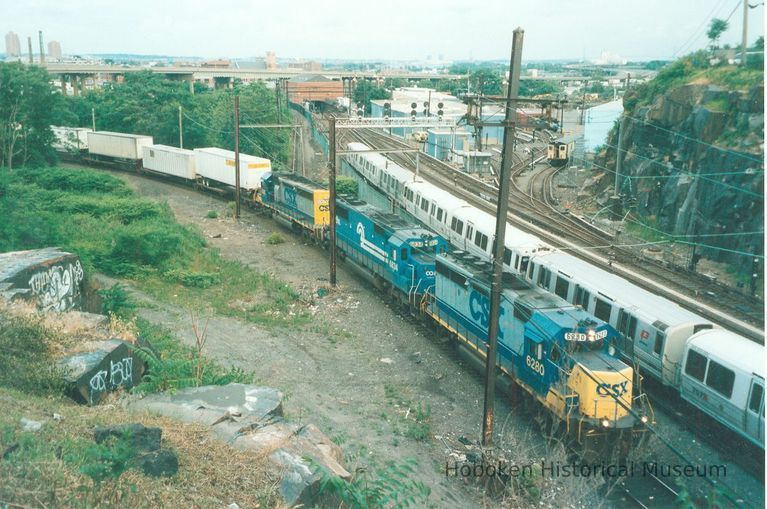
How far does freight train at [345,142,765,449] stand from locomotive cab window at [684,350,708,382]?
0.06 meters

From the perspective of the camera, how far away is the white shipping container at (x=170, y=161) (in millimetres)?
47906

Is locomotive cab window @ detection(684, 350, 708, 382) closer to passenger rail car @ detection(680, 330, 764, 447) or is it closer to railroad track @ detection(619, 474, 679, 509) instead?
passenger rail car @ detection(680, 330, 764, 447)

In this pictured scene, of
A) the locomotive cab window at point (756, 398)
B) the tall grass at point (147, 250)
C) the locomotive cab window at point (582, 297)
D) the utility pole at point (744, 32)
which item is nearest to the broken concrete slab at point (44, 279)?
the tall grass at point (147, 250)

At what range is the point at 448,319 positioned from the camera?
20.8 m

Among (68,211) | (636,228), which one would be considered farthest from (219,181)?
(636,228)

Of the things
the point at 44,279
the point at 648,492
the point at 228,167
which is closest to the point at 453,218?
the point at 648,492

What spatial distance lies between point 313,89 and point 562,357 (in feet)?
402

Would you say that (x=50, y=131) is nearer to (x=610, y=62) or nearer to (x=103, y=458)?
(x=103, y=458)

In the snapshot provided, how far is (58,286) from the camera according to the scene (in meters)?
17.8

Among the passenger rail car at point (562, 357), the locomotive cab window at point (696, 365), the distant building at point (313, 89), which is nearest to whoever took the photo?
the passenger rail car at point (562, 357)

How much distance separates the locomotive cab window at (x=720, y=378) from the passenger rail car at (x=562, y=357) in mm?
1719

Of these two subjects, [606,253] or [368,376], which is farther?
[606,253]

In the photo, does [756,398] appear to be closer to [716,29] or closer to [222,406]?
[222,406]

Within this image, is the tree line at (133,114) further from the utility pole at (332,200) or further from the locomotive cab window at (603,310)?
the locomotive cab window at (603,310)
